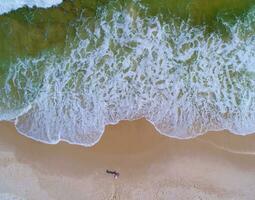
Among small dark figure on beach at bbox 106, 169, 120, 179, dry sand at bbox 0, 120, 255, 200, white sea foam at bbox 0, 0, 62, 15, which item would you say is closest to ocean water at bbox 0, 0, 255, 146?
white sea foam at bbox 0, 0, 62, 15

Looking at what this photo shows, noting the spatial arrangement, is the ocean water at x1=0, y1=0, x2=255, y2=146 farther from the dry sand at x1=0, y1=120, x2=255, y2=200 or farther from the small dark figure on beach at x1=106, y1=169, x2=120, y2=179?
the small dark figure on beach at x1=106, y1=169, x2=120, y2=179

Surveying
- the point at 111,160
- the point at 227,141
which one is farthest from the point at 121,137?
the point at 227,141

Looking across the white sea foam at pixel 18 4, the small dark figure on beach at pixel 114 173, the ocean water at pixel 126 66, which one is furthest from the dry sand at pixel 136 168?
the white sea foam at pixel 18 4

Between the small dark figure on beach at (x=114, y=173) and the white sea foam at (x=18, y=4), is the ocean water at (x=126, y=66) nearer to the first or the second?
the white sea foam at (x=18, y=4)

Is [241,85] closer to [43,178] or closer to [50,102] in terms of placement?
[50,102]

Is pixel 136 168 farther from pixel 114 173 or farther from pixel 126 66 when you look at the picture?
pixel 126 66

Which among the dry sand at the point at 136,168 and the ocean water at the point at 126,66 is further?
the ocean water at the point at 126,66
